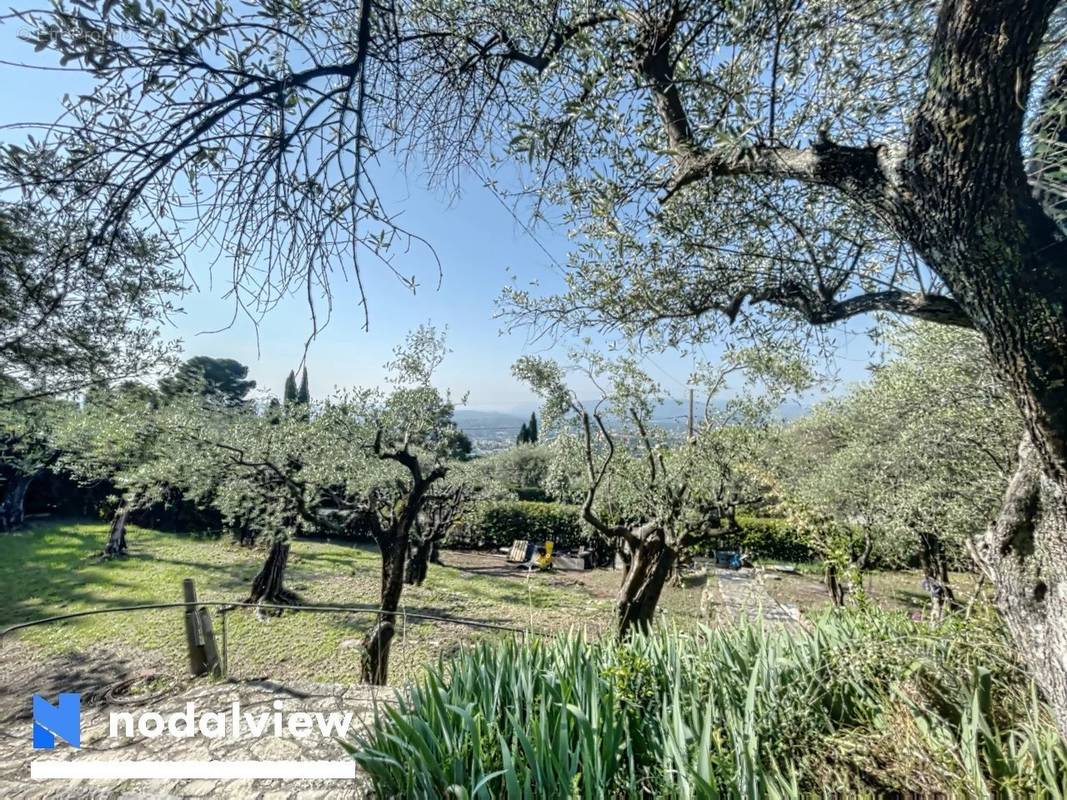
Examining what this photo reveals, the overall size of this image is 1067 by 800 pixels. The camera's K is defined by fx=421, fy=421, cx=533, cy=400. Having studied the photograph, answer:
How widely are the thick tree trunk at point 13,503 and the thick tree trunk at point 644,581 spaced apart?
21494 millimetres

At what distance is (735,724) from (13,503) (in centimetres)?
2426

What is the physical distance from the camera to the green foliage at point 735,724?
178 centimetres

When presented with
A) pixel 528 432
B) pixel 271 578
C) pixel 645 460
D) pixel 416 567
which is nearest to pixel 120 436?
pixel 271 578

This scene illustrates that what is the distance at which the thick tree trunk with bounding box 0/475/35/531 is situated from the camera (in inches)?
600

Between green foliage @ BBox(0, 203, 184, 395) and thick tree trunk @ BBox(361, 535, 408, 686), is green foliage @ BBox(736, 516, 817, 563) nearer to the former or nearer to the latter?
thick tree trunk @ BBox(361, 535, 408, 686)

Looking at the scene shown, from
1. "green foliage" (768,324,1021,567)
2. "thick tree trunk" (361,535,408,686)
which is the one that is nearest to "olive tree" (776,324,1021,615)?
"green foliage" (768,324,1021,567)

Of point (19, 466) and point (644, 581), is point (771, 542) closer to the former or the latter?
point (644, 581)

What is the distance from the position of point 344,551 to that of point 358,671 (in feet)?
34.4

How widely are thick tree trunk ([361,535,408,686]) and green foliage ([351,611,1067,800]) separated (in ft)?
10.8

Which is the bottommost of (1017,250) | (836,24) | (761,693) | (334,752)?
(334,752)

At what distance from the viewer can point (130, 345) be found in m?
4.79

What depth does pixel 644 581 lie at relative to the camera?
5957 millimetres

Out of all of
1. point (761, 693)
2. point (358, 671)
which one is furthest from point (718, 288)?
point (358, 671)

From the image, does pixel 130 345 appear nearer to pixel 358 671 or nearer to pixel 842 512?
pixel 358 671
